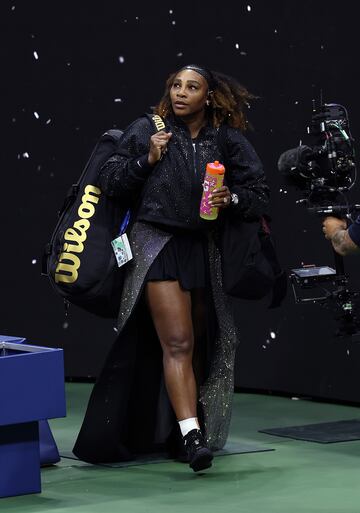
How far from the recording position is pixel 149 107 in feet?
24.9

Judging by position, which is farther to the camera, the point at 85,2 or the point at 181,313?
the point at 85,2

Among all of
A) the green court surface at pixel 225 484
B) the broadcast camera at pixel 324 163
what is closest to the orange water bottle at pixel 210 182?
the broadcast camera at pixel 324 163

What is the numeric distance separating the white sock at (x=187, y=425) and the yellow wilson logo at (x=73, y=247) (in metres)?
0.73

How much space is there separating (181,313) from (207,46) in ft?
8.07

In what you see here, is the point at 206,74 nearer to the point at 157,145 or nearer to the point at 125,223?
the point at 157,145

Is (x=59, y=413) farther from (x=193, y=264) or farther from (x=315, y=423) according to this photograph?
(x=315, y=423)

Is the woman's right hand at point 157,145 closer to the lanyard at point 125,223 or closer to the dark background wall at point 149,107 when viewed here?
the lanyard at point 125,223

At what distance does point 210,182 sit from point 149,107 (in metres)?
2.50

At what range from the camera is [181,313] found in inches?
210

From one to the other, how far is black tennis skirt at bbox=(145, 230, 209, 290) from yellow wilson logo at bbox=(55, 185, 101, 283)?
0.30 m

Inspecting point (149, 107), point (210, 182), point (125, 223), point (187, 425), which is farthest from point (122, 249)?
point (149, 107)

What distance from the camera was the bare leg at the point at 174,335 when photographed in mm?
5316

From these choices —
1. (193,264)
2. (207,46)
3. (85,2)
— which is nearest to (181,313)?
(193,264)

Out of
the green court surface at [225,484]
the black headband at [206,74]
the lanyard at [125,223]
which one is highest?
the black headband at [206,74]
